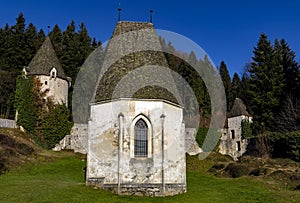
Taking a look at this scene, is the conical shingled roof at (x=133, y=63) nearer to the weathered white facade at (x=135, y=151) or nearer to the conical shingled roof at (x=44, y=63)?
the weathered white facade at (x=135, y=151)

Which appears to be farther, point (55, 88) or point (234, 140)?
point (234, 140)

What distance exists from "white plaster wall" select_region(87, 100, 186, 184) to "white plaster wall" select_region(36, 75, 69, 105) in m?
22.0

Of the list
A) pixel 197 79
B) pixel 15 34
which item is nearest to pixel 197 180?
pixel 197 79

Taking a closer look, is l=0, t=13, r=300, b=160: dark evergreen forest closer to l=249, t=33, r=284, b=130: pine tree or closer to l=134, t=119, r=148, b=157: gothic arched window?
l=249, t=33, r=284, b=130: pine tree

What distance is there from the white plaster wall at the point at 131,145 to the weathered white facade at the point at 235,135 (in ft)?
77.5

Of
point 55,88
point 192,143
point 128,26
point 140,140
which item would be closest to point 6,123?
point 55,88

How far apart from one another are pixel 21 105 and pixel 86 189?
23.4m

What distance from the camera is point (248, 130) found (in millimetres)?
45188

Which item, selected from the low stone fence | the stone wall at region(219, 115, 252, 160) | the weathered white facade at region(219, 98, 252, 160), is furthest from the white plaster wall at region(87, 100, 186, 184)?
the weathered white facade at region(219, 98, 252, 160)

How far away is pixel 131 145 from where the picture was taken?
67.4ft

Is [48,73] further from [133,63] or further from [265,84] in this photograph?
[265,84]

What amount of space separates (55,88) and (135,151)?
2489 cm

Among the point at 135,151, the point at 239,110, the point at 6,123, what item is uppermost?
the point at 239,110

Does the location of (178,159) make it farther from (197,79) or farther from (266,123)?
(197,79)
